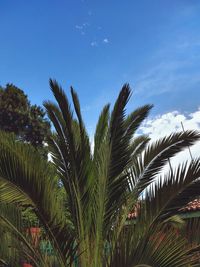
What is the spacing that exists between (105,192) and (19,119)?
76.7ft

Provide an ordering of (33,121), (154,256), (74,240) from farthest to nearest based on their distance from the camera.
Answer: (33,121) < (74,240) < (154,256)

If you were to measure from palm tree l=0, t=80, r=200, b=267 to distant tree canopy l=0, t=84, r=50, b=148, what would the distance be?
22.0m

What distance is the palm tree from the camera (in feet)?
14.8

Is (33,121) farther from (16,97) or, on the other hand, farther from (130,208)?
(130,208)

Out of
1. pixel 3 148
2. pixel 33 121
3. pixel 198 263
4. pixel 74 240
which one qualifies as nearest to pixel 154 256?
pixel 198 263

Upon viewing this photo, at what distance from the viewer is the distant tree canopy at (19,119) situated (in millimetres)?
27953

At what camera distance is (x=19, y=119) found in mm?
28094

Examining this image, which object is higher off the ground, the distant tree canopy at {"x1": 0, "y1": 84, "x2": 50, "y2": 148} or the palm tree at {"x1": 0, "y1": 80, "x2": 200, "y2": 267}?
the distant tree canopy at {"x1": 0, "y1": 84, "x2": 50, "y2": 148}

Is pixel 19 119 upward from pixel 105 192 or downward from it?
upward

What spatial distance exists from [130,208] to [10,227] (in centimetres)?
170

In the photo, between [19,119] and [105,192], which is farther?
[19,119]

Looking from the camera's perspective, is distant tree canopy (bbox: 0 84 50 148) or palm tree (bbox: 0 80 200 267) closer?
palm tree (bbox: 0 80 200 267)

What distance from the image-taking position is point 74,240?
5188mm

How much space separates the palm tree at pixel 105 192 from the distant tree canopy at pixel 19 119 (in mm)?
21972
